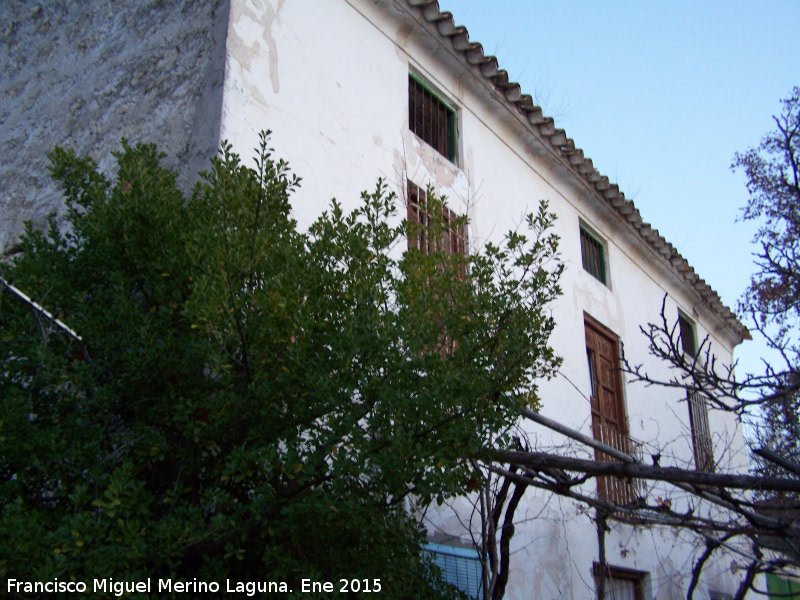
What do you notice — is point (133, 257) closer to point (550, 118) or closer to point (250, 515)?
point (250, 515)

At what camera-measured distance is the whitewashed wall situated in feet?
20.2

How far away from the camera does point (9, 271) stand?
435 centimetres

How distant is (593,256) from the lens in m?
10.5

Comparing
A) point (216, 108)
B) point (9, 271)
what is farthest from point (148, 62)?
point (9, 271)

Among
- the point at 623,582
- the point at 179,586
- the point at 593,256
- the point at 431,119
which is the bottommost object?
the point at 623,582

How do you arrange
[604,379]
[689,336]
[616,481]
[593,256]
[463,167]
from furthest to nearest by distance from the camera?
[689,336] < [593,256] < [604,379] < [616,481] < [463,167]

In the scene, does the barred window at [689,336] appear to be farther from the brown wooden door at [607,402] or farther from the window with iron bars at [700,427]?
the brown wooden door at [607,402]

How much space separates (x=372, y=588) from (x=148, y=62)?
14.9 feet

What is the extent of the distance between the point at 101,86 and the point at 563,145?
520 cm

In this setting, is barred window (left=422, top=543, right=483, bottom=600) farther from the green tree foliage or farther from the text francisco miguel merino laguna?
the text francisco miguel merino laguna

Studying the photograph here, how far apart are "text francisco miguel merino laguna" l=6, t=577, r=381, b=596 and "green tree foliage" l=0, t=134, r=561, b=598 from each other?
49mm

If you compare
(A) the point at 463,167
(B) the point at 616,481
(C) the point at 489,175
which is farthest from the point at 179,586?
(B) the point at 616,481

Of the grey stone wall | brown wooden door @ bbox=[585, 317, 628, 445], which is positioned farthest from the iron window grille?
the grey stone wall

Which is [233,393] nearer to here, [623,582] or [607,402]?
[623,582]
